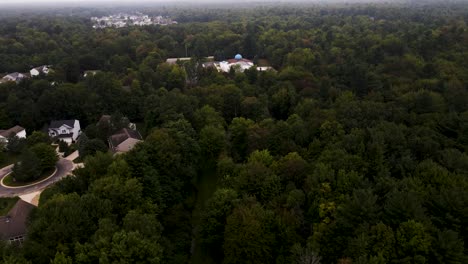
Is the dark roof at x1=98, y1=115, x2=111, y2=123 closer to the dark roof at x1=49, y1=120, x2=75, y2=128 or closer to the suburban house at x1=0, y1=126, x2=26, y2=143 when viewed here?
the dark roof at x1=49, y1=120, x2=75, y2=128

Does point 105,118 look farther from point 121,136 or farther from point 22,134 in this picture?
point 22,134

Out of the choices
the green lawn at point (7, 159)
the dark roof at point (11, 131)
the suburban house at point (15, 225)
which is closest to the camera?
the suburban house at point (15, 225)

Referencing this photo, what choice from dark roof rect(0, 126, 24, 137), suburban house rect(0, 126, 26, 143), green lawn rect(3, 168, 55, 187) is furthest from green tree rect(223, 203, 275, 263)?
dark roof rect(0, 126, 24, 137)

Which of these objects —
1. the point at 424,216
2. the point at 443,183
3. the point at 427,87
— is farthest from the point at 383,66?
the point at 424,216

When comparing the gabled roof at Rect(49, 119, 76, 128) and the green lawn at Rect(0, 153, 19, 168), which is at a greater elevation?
the gabled roof at Rect(49, 119, 76, 128)

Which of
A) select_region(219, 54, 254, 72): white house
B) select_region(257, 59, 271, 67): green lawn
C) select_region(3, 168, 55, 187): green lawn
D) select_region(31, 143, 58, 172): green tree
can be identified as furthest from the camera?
select_region(257, 59, 271, 67): green lawn

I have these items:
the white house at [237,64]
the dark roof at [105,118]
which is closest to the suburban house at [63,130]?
the dark roof at [105,118]

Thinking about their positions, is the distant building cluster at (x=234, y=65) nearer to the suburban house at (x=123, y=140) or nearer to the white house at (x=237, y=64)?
the white house at (x=237, y=64)

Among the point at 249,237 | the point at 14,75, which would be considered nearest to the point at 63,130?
the point at 14,75
